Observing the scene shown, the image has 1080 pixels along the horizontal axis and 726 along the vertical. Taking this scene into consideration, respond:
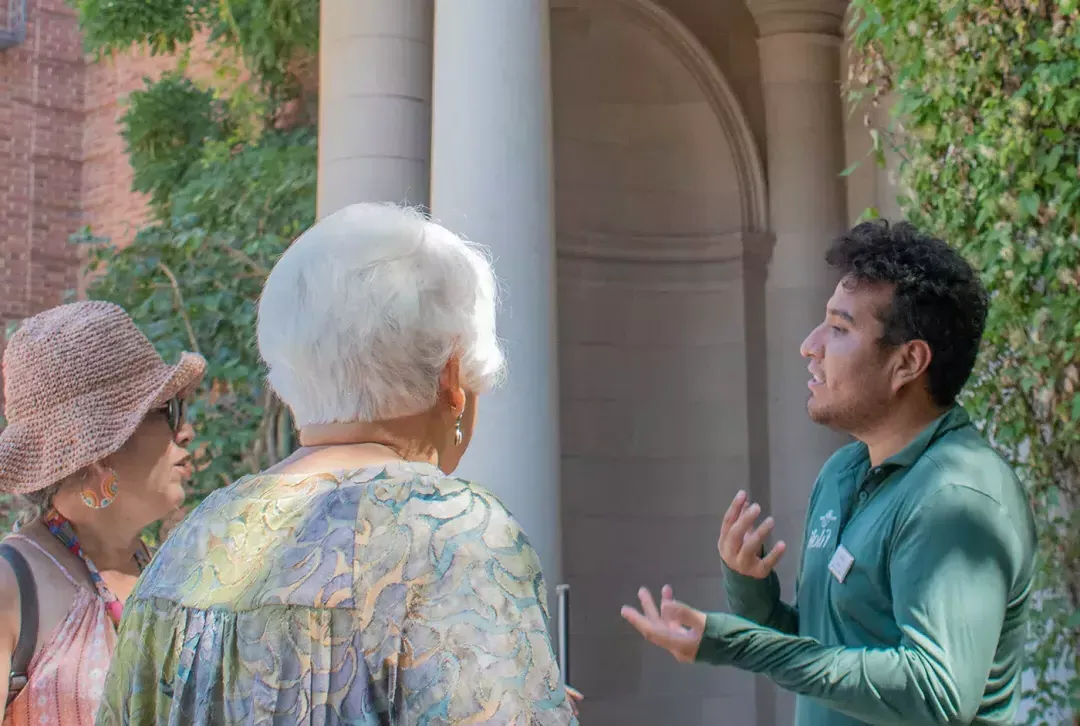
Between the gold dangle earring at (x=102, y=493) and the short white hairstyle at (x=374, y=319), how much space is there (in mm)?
931

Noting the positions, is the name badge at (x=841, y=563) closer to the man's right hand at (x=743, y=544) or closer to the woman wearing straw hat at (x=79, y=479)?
the man's right hand at (x=743, y=544)

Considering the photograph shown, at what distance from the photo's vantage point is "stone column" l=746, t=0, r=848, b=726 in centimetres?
837

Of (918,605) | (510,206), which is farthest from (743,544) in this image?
(510,206)

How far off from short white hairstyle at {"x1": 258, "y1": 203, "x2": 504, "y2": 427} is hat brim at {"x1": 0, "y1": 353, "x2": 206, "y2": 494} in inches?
34.4

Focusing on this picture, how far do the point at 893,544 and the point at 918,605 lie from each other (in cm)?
14

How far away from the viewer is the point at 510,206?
16.8 ft

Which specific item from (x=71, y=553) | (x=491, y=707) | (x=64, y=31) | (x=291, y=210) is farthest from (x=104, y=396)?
(x=64, y=31)

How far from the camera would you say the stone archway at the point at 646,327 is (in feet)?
26.8

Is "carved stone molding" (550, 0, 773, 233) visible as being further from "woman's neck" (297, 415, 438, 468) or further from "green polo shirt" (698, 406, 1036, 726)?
"woman's neck" (297, 415, 438, 468)

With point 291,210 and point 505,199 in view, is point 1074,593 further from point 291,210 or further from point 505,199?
point 291,210

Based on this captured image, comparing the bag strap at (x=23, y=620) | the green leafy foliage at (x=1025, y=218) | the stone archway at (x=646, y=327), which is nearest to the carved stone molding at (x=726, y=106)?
the stone archway at (x=646, y=327)

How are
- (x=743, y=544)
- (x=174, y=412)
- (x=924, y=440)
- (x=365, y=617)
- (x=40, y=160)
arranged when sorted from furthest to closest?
1. (x=40, y=160)
2. (x=174, y=412)
3. (x=743, y=544)
4. (x=924, y=440)
5. (x=365, y=617)

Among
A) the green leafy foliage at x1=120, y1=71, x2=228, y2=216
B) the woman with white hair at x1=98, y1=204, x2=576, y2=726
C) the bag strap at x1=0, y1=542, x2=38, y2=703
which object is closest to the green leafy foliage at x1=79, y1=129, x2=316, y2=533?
the green leafy foliage at x1=120, y1=71, x2=228, y2=216

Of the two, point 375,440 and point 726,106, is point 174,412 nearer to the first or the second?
point 375,440
